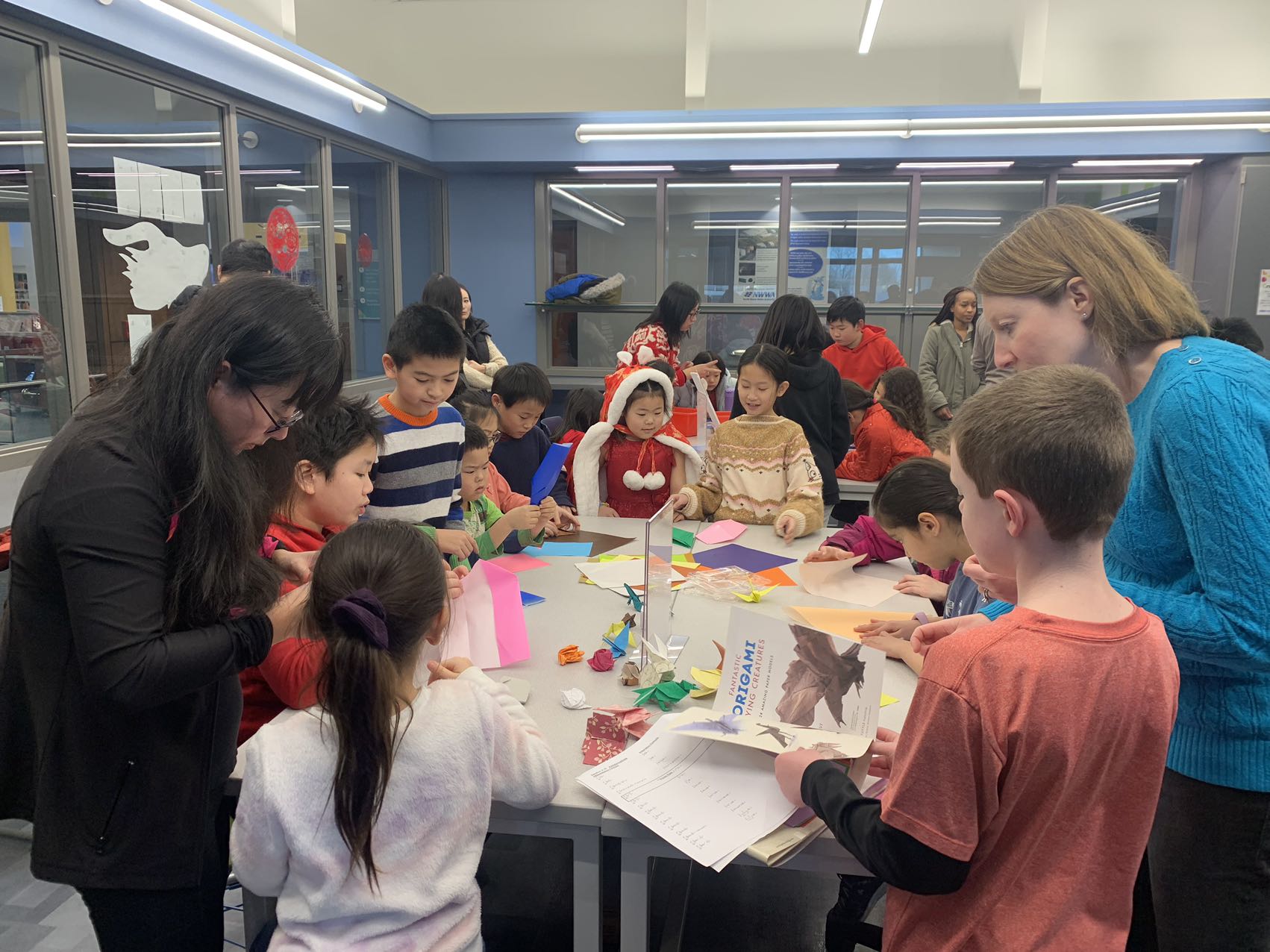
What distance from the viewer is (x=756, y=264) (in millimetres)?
6676

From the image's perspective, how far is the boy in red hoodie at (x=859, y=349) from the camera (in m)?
4.96

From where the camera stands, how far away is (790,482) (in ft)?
9.23

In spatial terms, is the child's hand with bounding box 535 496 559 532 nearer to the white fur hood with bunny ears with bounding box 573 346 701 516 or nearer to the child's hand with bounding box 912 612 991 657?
the white fur hood with bunny ears with bounding box 573 346 701 516

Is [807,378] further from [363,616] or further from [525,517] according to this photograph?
[363,616]

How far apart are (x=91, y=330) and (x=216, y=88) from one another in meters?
1.41

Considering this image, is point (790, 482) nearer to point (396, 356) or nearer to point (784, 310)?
point (784, 310)

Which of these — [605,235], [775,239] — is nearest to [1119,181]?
[775,239]

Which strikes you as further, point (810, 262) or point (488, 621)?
point (810, 262)

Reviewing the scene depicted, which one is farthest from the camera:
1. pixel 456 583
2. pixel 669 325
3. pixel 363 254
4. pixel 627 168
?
pixel 627 168

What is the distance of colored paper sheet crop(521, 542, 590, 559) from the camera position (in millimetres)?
2432

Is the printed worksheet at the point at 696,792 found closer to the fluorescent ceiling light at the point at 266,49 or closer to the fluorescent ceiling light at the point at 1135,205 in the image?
the fluorescent ceiling light at the point at 266,49

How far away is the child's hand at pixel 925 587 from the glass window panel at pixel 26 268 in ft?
10.00

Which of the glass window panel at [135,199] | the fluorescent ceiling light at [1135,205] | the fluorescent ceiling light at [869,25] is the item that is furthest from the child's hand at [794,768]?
the fluorescent ceiling light at [1135,205]

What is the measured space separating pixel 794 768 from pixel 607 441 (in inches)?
78.2
